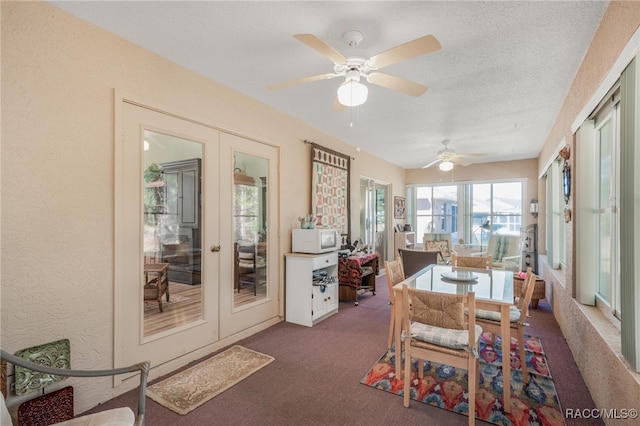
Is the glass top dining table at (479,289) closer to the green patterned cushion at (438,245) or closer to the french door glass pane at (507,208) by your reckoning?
the green patterned cushion at (438,245)

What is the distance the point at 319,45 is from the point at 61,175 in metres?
1.90

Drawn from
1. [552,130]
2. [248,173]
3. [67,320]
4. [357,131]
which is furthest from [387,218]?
[67,320]

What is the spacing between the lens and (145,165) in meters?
2.53

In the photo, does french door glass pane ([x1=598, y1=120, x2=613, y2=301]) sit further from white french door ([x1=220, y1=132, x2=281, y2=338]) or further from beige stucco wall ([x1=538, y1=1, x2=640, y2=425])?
white french door ([x1=220, y1=132, x2=281, y2=338])

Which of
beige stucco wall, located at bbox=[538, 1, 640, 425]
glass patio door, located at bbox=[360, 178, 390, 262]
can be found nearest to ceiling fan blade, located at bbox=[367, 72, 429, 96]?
beige stucco wall, located at bbox=[538, 1, 640, 425]

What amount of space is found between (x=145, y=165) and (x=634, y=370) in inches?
137

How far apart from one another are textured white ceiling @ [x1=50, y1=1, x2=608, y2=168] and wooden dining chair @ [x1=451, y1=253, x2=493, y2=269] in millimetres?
1829

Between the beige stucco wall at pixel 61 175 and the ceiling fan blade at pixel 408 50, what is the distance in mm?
1881

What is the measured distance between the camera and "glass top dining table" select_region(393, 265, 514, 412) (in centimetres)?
209

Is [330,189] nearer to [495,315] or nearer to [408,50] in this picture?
[495,315]

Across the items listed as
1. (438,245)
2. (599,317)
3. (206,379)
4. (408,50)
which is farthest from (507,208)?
(206,379)

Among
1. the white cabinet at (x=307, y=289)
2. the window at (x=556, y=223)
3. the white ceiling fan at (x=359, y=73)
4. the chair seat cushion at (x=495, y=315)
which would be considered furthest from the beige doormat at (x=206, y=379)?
the window at (x=556, y=223)

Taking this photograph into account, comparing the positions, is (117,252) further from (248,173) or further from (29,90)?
(248,173)

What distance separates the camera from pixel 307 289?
3750 millimetres
